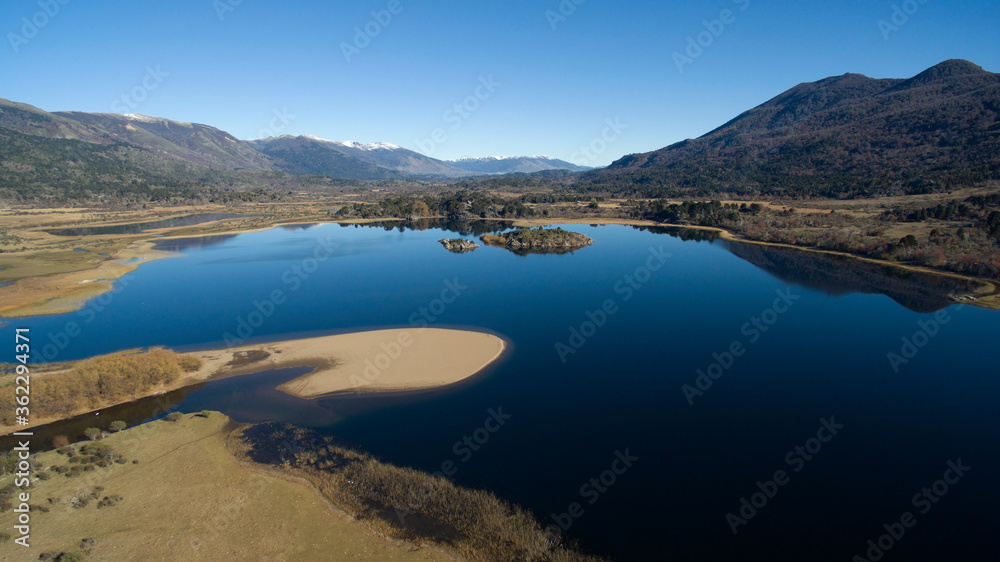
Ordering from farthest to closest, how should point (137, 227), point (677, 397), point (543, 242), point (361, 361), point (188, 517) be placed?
point (137, 227), point (543, 242), point (361, 361), point (677, 397), point (188, 517)

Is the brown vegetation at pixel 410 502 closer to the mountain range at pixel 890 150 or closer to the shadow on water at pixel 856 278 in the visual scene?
the shadow on water at pixel 856 278

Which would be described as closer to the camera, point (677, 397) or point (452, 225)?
point (677, 397)

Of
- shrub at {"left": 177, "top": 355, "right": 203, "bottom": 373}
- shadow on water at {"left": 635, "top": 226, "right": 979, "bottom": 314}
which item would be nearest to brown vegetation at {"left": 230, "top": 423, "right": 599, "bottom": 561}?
shrub at {"left": 177, "top": 355, "right": 203, "bottom": 373}

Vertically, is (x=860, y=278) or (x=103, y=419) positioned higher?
(x=860, y=278)

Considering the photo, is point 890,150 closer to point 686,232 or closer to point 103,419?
point 686,232

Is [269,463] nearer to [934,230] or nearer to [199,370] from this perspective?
[199,370]

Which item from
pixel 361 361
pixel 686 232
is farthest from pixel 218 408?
pixel 686 232
